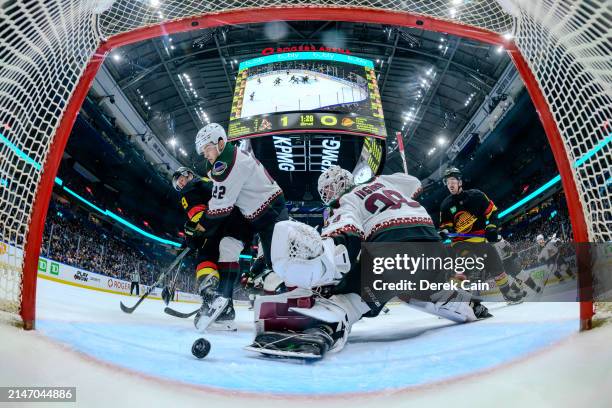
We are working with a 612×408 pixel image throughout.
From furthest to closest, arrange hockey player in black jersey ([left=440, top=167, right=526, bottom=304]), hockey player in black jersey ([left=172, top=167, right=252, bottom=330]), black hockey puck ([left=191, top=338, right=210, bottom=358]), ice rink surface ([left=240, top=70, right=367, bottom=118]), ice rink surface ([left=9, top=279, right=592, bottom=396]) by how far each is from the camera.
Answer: ice rink surface ([left=240, top=70, right=367, bottom=118]), hockey player in black jersey ([left=440, top=167, right=526, bottom=304]), hockey player in black jersey ([left=172, top=167, right=252, bottom=330]), black hockey puck ([left=191, top=338, right=210, bottom=358]), ice rink surface ([left=9, top=279, right=592, bottom=396])

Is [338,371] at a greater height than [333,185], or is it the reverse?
[333,185]

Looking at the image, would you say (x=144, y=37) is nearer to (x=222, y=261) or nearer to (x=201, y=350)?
(x=201, y=350)

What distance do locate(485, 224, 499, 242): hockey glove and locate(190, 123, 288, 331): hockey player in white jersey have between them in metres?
1.74

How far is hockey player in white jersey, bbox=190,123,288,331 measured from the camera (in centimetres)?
197

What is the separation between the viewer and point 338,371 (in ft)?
3.86

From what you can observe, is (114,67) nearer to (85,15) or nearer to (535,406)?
(85,15)

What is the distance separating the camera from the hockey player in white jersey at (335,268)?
115 centimetres

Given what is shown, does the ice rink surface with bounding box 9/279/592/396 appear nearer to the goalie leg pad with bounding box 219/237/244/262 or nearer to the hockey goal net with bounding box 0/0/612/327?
the hockey goal net with bounding box 0/0/612/327

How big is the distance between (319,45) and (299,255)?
1122 centimetres

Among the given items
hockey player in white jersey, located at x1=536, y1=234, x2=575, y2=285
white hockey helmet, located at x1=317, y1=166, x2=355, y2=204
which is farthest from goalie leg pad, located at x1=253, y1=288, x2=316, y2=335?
hockey player in white jersey, located at x1=536, y1=234, x2=575, y2=285

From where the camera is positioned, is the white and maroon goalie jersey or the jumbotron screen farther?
the jumbotron screen

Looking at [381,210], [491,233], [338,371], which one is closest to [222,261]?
[381,210]

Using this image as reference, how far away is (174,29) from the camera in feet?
5.29

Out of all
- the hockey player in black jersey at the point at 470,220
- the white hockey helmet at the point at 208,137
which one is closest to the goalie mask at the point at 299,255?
the white hockey helmet at the point at 208,137
